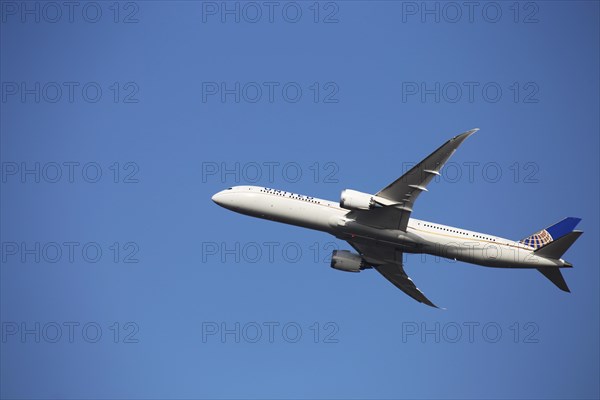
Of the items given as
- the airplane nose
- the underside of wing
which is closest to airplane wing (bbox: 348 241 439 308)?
the underside of wing

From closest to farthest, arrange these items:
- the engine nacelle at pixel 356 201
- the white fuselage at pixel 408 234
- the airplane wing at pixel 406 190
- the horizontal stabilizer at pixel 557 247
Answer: the airplane wing at pixel 406 190, the horizontal stabilizer at pixel 557 247, the engine nacelle at pixel 356 201, the white fuselage at pixel 408 234

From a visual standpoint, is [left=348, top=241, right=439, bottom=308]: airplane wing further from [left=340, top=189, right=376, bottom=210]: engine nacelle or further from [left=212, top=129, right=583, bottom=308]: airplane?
[left=340, top=189, right=376, bottom=210]: engine nacelle

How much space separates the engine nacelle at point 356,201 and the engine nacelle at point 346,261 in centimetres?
937

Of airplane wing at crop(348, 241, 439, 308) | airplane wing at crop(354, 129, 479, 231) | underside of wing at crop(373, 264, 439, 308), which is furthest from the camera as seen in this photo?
underside of wing at crop(373, 264, 439, 308)

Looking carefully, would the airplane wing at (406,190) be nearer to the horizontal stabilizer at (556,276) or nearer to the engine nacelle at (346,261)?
the engine nacelle at (346,261)

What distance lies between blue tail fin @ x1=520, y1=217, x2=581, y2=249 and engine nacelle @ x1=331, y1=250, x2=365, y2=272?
46.8ft

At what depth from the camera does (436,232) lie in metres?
64.4

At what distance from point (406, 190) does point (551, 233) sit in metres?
14.1

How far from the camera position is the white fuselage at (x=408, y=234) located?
63.9 m

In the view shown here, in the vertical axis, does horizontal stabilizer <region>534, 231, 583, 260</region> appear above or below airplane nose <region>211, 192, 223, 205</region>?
below

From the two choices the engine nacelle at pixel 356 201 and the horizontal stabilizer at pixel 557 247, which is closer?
the horizontal stabilizer at pixel 557 247

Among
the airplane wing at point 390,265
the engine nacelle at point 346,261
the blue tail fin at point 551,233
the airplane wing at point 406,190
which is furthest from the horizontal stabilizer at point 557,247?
the engine nacelle at point 346,261

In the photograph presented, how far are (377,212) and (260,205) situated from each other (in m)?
9.95

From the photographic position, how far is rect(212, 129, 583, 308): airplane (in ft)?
204
